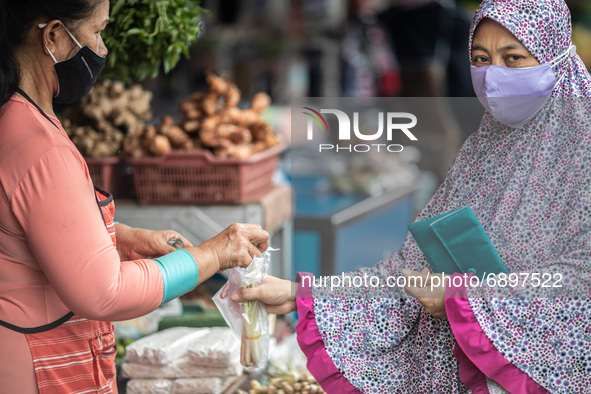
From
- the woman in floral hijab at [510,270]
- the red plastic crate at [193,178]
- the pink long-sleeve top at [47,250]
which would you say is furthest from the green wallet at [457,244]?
the red plastic crate at [193,178]

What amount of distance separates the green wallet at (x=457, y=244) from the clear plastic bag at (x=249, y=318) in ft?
1.65

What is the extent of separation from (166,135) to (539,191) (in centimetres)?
213

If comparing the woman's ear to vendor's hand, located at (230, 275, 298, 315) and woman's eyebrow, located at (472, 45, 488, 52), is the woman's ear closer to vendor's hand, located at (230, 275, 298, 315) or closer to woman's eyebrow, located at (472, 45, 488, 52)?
vendor's hand, located at (230, 275, 298, 315)

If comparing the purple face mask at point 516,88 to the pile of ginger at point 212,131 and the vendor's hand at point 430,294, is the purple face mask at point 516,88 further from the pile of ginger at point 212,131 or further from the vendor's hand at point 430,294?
the pile of ginger at point 212,131

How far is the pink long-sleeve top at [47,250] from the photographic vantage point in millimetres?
1479

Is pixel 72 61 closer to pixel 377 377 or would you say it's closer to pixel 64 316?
pixel 64 316

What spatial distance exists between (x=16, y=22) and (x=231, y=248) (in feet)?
2.67

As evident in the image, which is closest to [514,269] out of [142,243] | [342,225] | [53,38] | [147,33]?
[142,243]

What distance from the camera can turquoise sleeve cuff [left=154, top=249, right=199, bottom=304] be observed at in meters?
1.65

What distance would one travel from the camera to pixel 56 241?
1474 mm

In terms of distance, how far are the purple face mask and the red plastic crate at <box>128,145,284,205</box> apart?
164cm

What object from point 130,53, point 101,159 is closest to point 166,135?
point 101,159

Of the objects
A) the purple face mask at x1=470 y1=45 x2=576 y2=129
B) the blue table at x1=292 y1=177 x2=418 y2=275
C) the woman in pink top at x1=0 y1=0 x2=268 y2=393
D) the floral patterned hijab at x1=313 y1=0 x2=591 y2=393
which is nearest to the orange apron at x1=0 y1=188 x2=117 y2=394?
the woman in pink top at x1=0 y1=0 x2=268 y2=393

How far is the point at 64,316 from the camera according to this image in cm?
167
